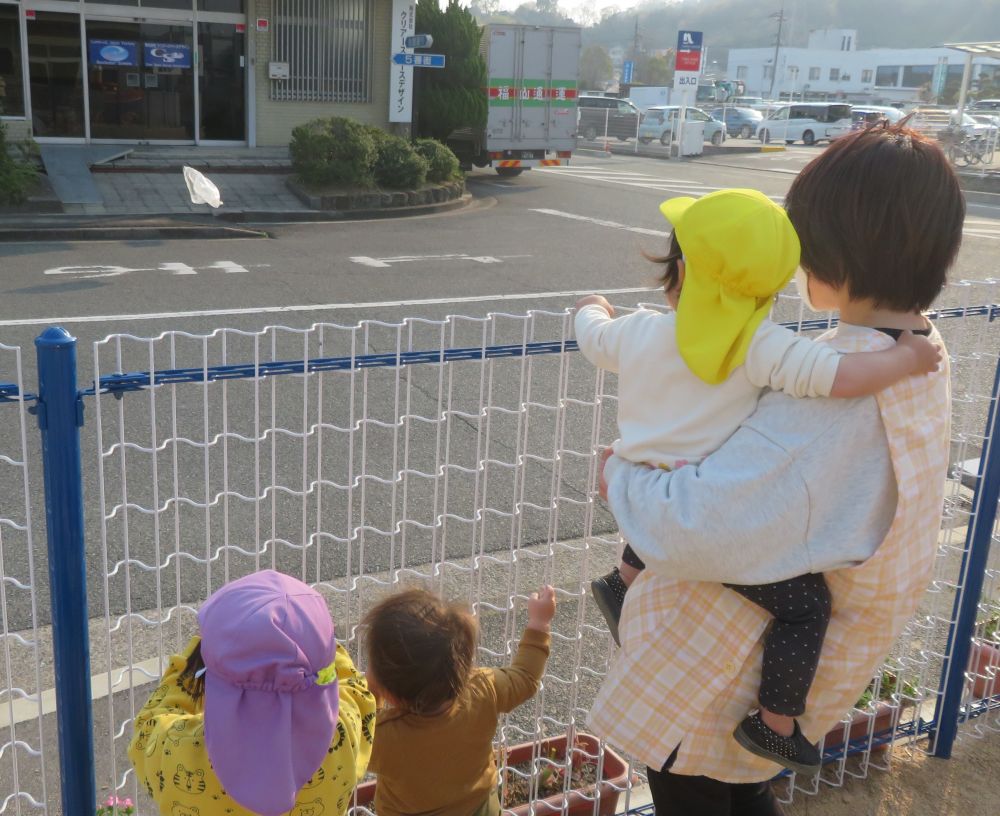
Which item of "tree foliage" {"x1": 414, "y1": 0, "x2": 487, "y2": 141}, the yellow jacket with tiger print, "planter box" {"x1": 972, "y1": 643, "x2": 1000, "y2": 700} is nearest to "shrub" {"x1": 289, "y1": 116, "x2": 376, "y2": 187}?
A: "tree foliage" {"x1": 414, "y1": 0, "x2": 487, "y2": 141}

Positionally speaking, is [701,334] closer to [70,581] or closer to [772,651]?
[772,651]

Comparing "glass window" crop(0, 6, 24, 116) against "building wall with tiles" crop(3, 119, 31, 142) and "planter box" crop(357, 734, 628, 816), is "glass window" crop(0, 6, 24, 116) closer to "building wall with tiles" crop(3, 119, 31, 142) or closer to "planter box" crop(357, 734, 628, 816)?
"building wall with tiles" crop(3, 119, 31, 142)

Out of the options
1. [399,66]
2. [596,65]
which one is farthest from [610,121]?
[596,65]

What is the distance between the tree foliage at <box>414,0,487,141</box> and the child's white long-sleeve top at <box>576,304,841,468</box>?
20138 mm

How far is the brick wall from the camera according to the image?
2019cm

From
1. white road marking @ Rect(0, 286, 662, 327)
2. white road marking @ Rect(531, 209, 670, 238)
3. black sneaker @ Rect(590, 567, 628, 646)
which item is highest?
black sneaker @ Rect(590, 567, 628, 646)

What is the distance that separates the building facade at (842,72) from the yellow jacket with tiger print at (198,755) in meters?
89.1

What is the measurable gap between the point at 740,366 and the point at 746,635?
49 centimetres

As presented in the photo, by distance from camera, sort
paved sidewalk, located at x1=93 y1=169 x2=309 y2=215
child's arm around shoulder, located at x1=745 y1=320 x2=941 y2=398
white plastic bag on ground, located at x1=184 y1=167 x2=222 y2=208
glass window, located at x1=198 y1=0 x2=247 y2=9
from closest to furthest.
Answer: child's arm around shoulder, located at x1=745 y1=320 x2=941 y2=398 → white plastic bag on ground, located at x1=184 y1=167 x2=222 y2=208 → paved sidewalk, located at x1=93 y1=169 x2=309 y2=215 → glass window, located at x1=198 y1=0 x2=247 y2=9

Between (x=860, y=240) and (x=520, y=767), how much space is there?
6.06 ft

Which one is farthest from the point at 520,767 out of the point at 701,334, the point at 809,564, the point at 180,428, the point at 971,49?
the point at 971,49

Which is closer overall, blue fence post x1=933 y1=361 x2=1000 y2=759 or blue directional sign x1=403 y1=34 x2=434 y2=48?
blue fence post x1=933 y1=361 x2=1000 y2=759

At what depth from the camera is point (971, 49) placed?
68.0ft

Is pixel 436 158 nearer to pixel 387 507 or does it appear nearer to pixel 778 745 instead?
pixel 387 507
